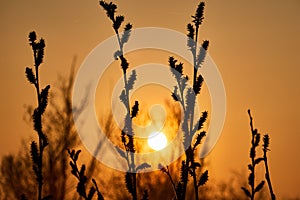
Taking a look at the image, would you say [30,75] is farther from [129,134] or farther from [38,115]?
[129,134]

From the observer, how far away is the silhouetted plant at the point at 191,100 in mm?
3504

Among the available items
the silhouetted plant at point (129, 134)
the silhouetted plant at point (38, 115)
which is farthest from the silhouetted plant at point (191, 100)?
the silhouetted plant at point (38, 115)

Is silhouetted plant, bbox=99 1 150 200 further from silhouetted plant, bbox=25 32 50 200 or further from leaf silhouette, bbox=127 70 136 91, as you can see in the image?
silhouetted plant, bbox=25 32 50 200

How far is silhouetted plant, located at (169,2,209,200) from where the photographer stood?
3504 millimetres

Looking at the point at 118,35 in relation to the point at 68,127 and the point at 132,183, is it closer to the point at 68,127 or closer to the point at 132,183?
the point at 132,183

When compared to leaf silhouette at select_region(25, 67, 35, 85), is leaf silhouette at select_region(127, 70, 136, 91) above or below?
below

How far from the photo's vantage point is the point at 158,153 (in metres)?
5.73

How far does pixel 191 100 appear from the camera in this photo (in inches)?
142

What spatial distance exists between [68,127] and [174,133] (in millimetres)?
2900

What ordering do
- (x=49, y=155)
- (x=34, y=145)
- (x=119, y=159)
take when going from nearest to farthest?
1. (x=34, y=145)
2. (x=119, y=159)
3. (x=49, y=155)

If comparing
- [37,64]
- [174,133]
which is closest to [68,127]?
[174,133]

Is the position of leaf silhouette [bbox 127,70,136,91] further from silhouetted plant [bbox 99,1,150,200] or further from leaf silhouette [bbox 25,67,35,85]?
leaf silhouette [bbox 25,67,35,85]

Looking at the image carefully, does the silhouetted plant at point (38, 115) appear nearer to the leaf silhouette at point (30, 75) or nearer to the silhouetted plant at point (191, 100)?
the leaf silhouette at point (30, 75)

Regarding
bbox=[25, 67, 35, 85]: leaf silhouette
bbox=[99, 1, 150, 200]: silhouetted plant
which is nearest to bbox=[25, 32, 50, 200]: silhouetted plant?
bbox=[25, 67, 35, 85]: leaf silhouette
